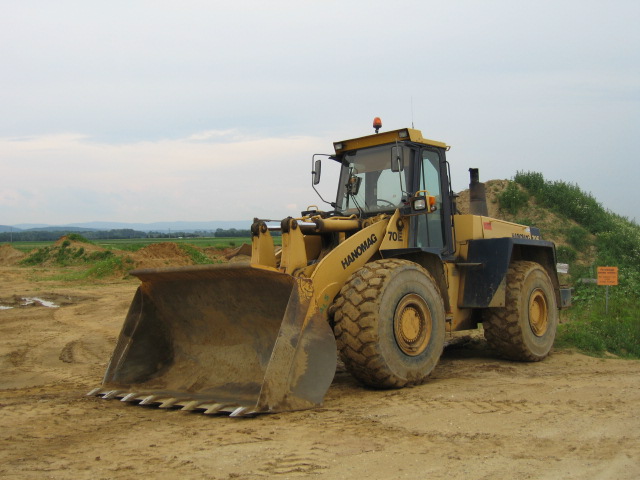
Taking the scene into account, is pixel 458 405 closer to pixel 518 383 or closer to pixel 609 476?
pixel 518 383

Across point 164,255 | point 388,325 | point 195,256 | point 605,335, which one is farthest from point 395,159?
point 195,256

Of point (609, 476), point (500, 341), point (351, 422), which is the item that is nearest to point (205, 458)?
point (351, 422)

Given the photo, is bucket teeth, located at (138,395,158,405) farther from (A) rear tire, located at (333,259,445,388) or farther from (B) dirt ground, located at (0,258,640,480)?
(A) rear tire, located at (333,259,445,388)

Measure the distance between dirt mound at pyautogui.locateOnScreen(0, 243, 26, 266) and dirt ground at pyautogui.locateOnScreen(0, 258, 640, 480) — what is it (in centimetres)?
2912

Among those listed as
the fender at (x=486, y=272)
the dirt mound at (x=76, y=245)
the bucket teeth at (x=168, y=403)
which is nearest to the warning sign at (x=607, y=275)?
the fender at (x=486, y=272)

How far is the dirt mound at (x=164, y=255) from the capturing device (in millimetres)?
25594

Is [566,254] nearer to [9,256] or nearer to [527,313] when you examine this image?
[527,313]

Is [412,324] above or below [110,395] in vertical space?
above

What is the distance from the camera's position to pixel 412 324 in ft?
22.3

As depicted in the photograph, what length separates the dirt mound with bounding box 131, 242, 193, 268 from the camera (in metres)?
25.6

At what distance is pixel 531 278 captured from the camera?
8953 mm

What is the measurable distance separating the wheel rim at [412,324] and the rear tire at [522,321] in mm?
1968

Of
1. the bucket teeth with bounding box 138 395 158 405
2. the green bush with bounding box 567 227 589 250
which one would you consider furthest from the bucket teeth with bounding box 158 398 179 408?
the green bush with bounding box 567 227 589 250

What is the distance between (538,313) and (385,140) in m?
3.37
